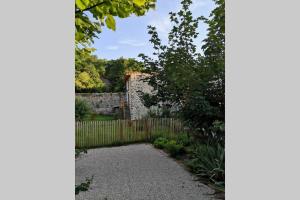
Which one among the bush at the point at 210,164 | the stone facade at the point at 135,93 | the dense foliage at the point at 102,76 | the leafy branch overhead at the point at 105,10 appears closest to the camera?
the leafy branch overhead at the point at 105,10

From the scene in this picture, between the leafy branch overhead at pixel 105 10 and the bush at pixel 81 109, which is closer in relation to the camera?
the leafy branch overhead at pixel 105 10

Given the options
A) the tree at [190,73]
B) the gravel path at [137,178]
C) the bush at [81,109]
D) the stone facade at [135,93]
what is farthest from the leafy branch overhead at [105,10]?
the stone facade at [135,93]

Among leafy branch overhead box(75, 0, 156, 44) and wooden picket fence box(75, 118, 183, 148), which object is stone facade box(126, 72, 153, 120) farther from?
leafy branch overhead box(75, 0, 156, 44)

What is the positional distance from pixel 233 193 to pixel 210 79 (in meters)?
6.92

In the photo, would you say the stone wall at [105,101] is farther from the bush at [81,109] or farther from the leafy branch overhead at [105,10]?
the leafy branch overhead at [105,10]

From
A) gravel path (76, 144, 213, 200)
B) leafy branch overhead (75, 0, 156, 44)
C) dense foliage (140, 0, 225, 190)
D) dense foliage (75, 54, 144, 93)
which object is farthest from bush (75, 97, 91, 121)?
leafy branch overhead (75, 0, 156, 44)

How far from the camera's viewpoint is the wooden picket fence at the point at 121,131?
11.2 m

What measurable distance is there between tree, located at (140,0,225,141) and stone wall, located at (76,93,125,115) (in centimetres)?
1545

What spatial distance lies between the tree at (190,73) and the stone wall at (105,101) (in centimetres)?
1545

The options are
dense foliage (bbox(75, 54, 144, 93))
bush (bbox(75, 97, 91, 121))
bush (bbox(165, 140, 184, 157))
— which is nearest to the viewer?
bush (bbox(165, 140, 184, 157))

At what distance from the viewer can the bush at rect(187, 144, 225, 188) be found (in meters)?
5.75

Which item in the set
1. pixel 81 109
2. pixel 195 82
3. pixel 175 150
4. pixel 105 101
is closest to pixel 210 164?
pixel 195 82
